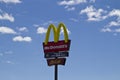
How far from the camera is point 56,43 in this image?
103250 millimetres

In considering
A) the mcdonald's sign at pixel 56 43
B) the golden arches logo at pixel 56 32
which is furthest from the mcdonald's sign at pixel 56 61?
the golden arches logo at pixel 56 32

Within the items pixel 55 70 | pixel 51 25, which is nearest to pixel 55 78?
pixel 55 70

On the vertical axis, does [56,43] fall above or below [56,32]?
below

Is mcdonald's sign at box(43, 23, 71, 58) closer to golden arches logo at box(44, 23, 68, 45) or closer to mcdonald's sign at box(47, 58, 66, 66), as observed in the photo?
golden arches logo at box(44, 23, 68, 45)

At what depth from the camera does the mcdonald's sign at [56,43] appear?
102 metres

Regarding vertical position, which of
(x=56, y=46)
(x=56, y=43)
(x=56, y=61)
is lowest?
(x=56, y=61)

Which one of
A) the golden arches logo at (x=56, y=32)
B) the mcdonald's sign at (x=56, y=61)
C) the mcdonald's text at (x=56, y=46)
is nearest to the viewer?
the golden arches logo at (x=56, y=32)

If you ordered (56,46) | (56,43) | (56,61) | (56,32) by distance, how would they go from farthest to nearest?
(56,32) < (56,46) < (56,43) < (56,61)

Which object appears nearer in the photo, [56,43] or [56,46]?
[56,43]

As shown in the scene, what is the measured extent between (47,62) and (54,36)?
12.3 feet

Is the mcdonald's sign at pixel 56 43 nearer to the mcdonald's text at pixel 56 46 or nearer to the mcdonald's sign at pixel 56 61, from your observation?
the mcdonald's text at pixel 56 46

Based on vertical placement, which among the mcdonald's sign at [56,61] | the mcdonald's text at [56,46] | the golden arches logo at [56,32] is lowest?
the mcdonald's sign at [56,61]

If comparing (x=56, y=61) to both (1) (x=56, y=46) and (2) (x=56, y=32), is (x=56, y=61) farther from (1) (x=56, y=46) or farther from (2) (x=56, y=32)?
(2) (x=56, y=32)

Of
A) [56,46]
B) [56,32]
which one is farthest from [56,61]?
[56,32]
